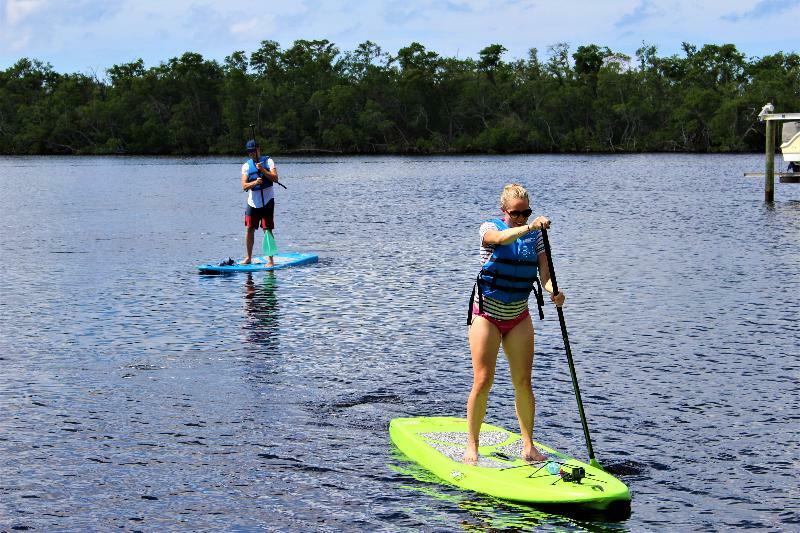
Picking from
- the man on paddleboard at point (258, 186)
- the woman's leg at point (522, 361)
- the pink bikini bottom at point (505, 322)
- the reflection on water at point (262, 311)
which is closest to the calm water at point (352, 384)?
the reflection on water at point (262, 311)

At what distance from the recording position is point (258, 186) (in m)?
22.4

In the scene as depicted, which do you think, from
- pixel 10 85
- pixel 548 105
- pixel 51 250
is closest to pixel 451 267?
pixel 51 250

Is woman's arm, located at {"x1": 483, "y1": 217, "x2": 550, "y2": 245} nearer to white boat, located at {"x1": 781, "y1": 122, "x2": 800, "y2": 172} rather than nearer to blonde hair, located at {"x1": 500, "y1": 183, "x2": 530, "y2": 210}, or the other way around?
blonde hair, located at {"x1": 500, "y1": 183, "x2": 530, "y2": 210}

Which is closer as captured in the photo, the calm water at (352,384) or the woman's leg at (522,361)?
the woman's leg at (522,361)

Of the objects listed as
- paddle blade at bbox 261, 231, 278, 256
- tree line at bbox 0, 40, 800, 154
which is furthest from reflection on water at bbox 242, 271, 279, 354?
tree line at bbox 0, 40, 800, 154

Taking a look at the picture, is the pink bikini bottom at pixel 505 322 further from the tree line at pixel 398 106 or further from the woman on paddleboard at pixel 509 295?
the tree line at pixel 398 106

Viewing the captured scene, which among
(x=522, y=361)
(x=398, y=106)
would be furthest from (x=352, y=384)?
(x=398, y=106)

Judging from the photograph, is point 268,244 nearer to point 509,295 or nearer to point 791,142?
point 509,295

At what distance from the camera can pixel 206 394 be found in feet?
42.0

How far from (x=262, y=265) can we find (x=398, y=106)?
154 metres

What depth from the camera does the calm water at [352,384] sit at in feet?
30.2

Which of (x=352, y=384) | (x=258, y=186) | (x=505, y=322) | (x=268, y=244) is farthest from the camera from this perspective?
(x=268, y=244)

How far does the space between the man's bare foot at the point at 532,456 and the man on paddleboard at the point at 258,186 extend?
1282 centimetres

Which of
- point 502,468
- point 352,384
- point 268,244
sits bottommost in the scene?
point 352,384
